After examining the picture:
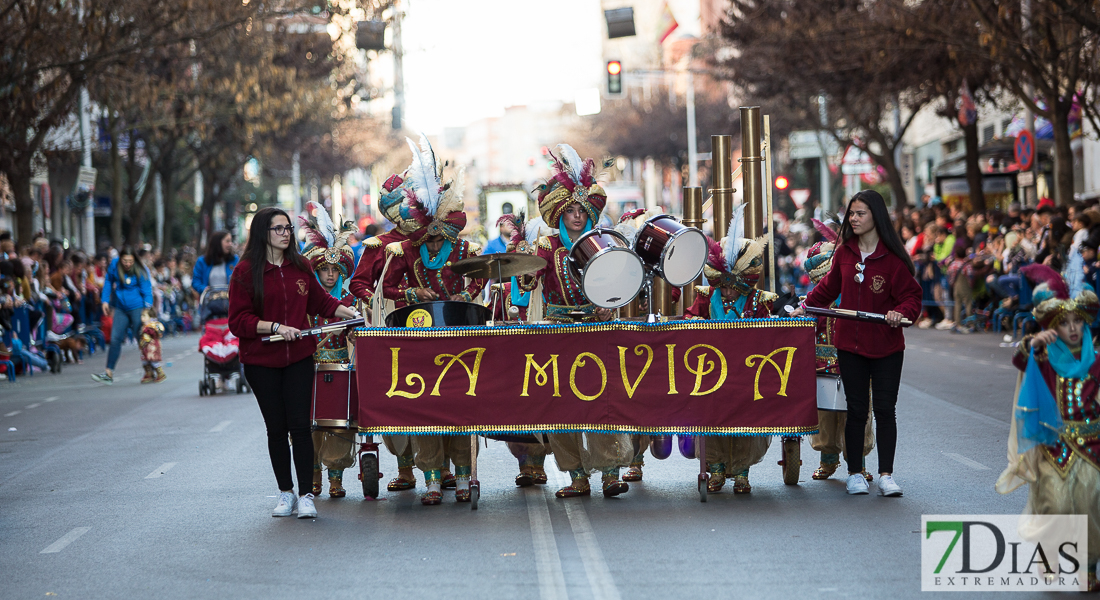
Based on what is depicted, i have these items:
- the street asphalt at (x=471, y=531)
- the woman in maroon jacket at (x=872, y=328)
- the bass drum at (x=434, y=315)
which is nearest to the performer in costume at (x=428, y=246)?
the bass drum at (x=434, y=315)

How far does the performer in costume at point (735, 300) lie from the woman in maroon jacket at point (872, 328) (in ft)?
1.91

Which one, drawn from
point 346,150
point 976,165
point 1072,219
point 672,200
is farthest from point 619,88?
point 672,200

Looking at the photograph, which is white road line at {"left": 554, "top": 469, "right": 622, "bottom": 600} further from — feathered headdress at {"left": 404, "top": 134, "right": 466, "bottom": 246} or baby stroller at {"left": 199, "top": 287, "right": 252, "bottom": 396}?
baby stroller at {"left": 199, "top": 287, "right": 252, "bottom": 396}

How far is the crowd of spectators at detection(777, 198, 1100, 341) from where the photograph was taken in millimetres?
17875

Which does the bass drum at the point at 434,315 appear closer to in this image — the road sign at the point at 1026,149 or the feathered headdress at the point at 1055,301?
the feathered headdress at the point at 1055,301

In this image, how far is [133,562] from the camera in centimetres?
712

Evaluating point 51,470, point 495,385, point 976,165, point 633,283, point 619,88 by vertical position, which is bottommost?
point 51,470

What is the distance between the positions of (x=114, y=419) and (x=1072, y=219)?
1275 cm

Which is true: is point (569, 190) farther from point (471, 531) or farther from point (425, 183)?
point (471, 531)

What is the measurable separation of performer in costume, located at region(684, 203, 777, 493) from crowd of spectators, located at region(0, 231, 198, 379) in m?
11.6

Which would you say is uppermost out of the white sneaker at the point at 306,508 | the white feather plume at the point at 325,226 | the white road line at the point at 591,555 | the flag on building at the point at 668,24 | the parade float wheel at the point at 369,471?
the flag on building at the point at 668,24

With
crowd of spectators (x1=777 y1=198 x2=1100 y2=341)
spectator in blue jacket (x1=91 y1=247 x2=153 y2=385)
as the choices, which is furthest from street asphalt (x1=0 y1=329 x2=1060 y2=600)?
crowd of spectators (x1=777 y1=198 x2=1100 y2=341)

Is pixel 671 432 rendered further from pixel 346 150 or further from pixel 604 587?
pixel 346 150

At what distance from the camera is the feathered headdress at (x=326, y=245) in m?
9.87
